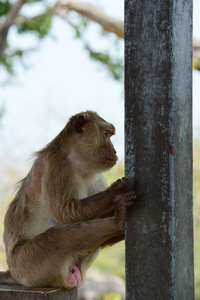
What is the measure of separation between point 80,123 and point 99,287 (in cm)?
746

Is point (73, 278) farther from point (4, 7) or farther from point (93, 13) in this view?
point (4, 7)

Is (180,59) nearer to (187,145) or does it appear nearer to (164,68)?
(164,68)

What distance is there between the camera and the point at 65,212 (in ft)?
9.50

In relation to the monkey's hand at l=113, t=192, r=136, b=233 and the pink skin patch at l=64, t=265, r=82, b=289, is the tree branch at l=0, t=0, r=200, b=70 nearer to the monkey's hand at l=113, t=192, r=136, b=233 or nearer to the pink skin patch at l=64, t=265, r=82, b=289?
the pink skin patch at l=64, t=265, r=82, b=289

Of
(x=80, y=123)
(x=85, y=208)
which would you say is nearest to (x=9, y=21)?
(x=80, y=123)

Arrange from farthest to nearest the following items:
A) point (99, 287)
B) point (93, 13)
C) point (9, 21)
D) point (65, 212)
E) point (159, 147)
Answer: point (99, 287) < point (9, 21) < point (93, 13) < point (65, 212) < point (159, 147)

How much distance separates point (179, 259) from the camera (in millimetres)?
2115

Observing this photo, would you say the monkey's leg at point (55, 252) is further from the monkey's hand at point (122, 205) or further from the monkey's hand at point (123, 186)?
the monkey's hand at point (123, 186)

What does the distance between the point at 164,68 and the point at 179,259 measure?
0.88 meters

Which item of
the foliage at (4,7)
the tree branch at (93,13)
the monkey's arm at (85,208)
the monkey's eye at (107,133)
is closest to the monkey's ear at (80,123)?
the monkey's eye at (107,133)

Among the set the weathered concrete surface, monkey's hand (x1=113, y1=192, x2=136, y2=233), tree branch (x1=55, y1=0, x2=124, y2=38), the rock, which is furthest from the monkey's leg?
the rock

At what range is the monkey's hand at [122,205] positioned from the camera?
7.34 ft

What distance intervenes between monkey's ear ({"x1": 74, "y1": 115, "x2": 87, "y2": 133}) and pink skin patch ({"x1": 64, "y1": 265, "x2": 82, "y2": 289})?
940 millimetres

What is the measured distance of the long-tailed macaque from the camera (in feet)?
9.16
